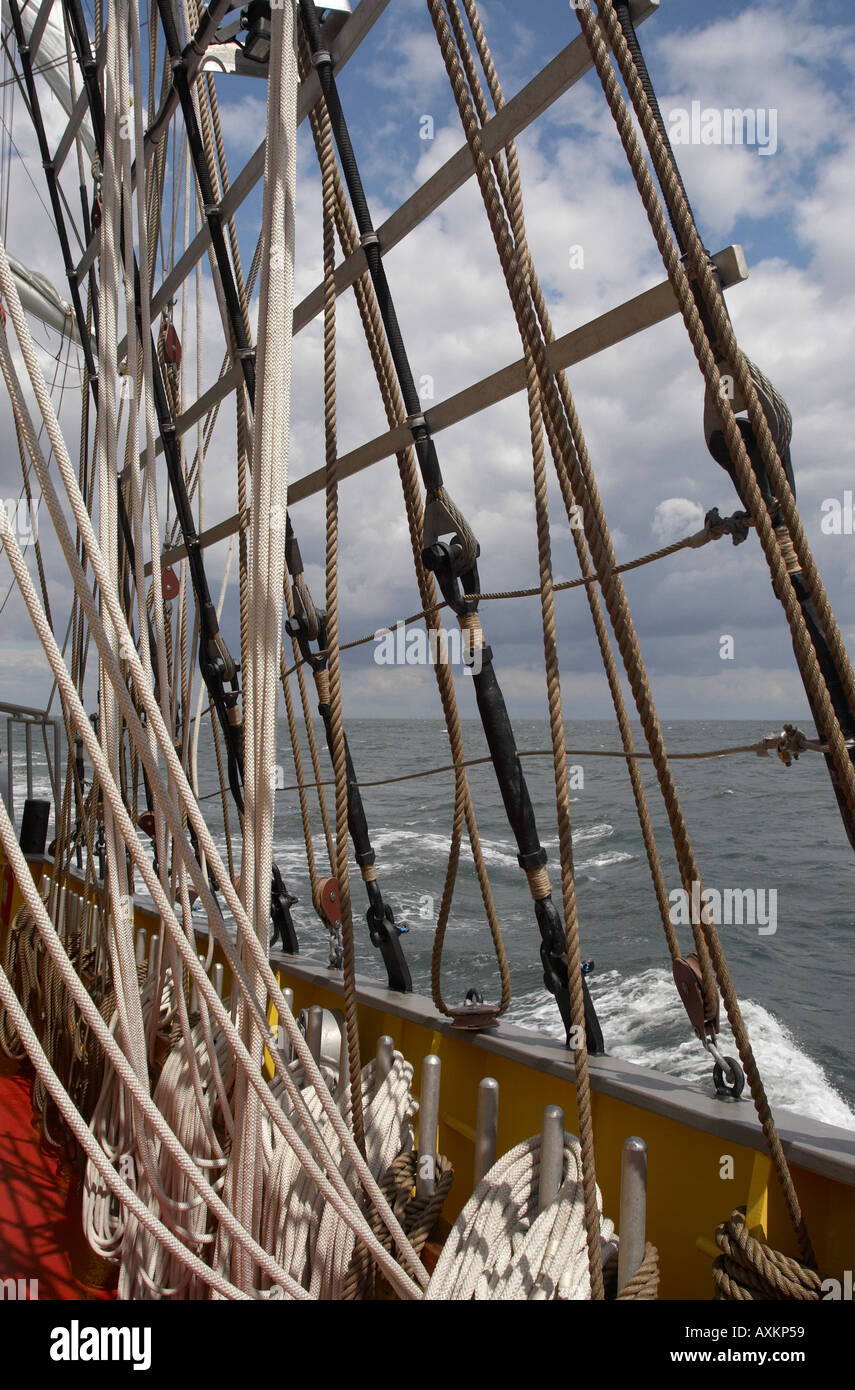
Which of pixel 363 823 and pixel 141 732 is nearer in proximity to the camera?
pixel 141 732

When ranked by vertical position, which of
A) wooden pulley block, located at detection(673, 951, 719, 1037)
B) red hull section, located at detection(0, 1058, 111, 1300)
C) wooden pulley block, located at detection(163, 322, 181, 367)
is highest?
wooden pulley block, located at detection(163, 322, 181, 367)

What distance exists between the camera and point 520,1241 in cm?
148

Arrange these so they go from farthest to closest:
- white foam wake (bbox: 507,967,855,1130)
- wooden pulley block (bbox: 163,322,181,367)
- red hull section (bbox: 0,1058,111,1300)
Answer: white foam wake (bbox: 507,967,855,1130) < wooden pulley block (bbox: 163,322,181,367) < red hull section (bbox: 0,1058,111,1300)

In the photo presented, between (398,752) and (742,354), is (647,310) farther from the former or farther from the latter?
(398,752)

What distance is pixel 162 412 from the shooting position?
295 cm

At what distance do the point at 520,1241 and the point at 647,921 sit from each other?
7.31m

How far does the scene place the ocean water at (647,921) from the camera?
5379mm

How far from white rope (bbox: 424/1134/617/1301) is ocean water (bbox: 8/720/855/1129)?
588 mm

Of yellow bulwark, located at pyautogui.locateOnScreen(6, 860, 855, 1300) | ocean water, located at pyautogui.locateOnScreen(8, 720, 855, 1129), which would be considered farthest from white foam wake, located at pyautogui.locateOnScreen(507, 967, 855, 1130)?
yellow bulwark, located at pyautogui.locateOnScreen(6, 860, 855, 1300)

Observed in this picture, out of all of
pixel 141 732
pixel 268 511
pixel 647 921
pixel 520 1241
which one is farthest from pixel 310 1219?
pixel 647 921

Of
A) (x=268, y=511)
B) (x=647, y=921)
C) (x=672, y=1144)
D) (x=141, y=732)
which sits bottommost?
(x=647, y=921)

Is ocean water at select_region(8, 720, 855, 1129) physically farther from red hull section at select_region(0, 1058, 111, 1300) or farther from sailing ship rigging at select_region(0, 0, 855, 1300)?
red hull section at select_region(0, 1058, 111, 1300)

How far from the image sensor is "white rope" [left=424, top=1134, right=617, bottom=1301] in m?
1.41

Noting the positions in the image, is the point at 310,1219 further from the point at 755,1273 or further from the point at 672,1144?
the point at 755,1273
